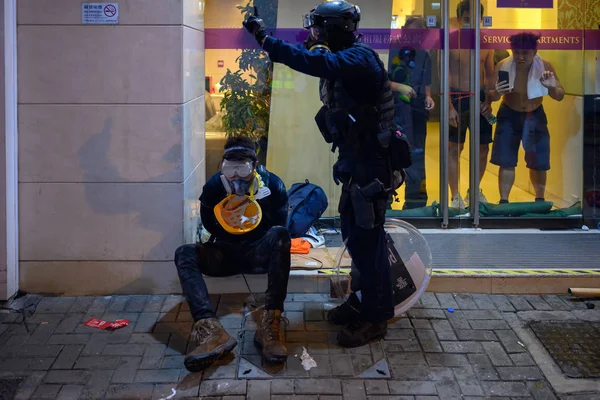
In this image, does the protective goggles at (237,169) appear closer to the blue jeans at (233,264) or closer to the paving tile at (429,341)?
the blue jeans at (233,264)

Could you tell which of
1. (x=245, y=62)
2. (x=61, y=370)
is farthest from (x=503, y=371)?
(x=245, y=62)

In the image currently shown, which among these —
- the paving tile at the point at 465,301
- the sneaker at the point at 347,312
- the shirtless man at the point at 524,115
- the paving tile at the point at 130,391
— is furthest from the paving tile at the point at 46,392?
the shirtless man at the point at 524,115

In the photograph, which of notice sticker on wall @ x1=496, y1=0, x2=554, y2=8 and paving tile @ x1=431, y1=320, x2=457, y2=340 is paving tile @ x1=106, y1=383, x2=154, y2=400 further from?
notice sticker on wall @ x1=496, y1=0, x2=554, y2=8

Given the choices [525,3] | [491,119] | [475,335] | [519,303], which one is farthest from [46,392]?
[525,3]

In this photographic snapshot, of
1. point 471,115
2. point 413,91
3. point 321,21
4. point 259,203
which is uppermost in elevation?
point 321,21

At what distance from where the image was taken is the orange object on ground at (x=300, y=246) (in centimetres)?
648

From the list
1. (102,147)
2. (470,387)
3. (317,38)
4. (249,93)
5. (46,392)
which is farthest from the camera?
(249,93)

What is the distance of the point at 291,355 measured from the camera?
4910 mm

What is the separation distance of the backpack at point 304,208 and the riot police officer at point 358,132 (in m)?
1.53

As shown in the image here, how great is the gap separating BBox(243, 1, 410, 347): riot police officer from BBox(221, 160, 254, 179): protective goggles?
0.59 meters

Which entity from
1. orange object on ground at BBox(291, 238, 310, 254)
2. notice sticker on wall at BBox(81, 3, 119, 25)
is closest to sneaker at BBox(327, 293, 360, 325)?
orange object on ground at BBox(291, 238, 310, 254)

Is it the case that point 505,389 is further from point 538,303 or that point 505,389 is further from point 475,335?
point 538,303

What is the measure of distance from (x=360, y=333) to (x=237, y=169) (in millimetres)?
1396

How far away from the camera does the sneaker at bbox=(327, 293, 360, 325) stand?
17.5ft
